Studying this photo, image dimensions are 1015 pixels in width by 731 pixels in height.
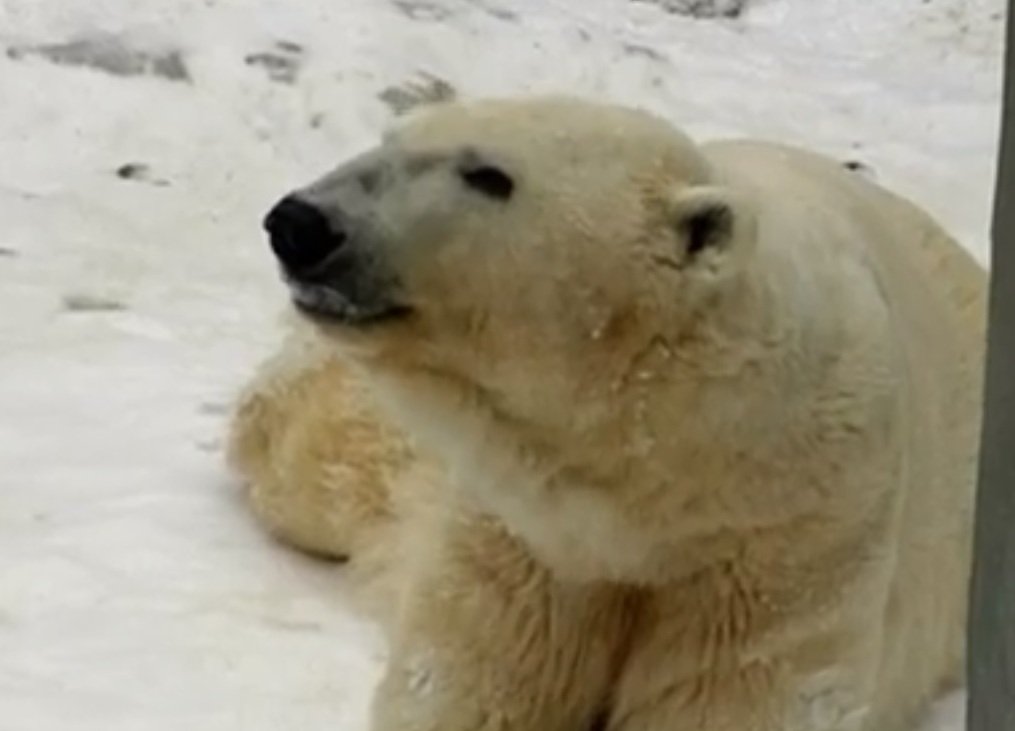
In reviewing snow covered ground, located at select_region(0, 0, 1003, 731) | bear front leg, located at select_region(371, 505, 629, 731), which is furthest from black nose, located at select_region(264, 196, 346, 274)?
snow covered ground, located at select_region(0, 0, 1003, 731)

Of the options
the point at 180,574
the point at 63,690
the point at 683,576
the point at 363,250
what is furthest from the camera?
the point at 180,574

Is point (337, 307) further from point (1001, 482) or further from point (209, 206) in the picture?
point (209, 206)

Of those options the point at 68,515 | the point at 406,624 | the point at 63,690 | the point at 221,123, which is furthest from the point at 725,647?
the point at 221,123

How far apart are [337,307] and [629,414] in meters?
0.35

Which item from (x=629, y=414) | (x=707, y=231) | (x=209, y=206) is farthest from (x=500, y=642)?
(x=209, y=206)

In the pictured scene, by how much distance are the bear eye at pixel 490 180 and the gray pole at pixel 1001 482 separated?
129 centimetres

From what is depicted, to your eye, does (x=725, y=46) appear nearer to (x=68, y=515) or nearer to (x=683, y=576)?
(x=68, y=515)

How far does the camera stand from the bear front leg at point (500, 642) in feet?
11.1

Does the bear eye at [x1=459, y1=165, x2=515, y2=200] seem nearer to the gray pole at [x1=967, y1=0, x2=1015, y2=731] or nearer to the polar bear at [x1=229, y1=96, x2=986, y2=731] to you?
the polar bear at [x1=229, y1=96, x2=986, y2=731]

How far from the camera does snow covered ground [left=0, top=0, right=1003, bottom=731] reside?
4.07 metres

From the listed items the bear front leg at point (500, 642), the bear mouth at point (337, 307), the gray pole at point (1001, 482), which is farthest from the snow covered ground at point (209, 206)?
the gray pole at point (1001, 482)

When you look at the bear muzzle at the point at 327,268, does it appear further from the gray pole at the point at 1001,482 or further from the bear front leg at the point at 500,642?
the gray pole at the point at 1001,482

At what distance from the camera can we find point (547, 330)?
3027mm

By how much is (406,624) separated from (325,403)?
907 millimetres
